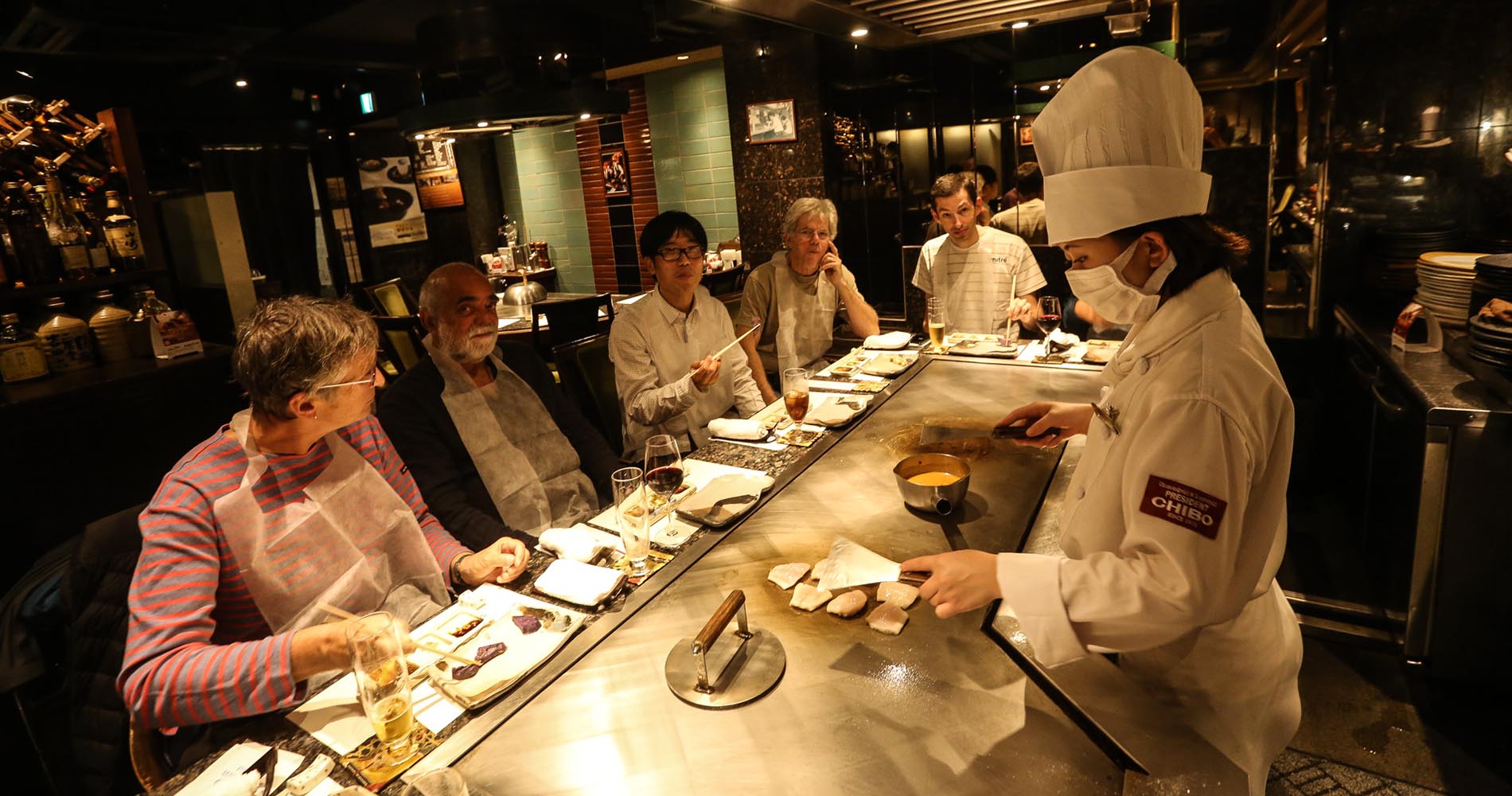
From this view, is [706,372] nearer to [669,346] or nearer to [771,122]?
[669,346]

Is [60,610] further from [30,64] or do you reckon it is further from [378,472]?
[30,64]

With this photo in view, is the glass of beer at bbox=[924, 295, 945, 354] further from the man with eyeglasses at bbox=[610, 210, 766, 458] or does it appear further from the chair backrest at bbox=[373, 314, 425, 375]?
the chair backrest at bbox=[373, 314, 425, 375]

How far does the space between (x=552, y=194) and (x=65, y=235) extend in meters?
6.39

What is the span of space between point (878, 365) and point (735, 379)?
67 cm

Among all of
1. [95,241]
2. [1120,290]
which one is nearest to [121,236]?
[95,241]

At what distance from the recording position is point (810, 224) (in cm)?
404

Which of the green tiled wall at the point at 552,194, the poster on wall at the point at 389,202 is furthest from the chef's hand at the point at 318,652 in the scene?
the green tiled wall at the point at 552,194

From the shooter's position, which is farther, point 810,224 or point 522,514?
point 810,224

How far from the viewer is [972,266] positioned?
167 inches

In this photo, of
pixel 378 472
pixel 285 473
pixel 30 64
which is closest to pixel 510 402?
pixel 378 472

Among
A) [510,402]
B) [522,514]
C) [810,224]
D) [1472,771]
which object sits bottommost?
[1472,771]

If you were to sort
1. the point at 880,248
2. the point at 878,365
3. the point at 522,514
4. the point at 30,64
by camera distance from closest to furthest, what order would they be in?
the point at 522,514, the point at 878,365, the point at 30,64, the point at 880,248

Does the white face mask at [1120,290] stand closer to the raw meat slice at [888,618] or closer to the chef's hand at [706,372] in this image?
the raw meat slice at [888,618]

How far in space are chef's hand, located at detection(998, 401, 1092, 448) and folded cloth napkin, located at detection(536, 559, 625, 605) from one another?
105 centimetres
